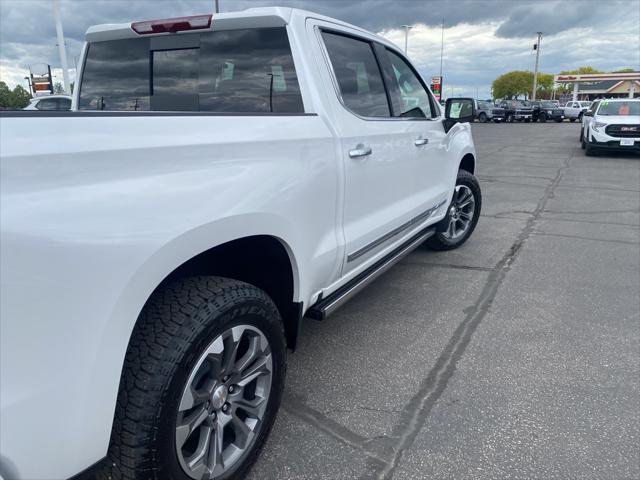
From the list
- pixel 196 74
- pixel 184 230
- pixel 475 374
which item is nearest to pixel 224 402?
pixel 184 230

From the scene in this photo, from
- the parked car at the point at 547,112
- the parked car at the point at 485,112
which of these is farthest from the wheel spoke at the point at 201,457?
the parked car at the point at 547,112

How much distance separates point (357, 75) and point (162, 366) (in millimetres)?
2254

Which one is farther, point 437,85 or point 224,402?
point 437,85

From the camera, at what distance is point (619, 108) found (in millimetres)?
14781

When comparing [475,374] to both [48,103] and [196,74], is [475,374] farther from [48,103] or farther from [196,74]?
[48,103]

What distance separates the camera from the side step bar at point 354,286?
2738 millimetres

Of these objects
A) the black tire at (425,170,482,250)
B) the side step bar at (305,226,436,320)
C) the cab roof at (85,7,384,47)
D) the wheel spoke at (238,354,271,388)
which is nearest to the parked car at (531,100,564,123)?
the black tire at (425,170,482,250)

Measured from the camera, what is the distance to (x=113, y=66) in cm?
329

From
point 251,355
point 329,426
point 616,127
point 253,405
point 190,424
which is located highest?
point 616,127

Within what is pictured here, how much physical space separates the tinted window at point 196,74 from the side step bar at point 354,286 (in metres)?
1.04

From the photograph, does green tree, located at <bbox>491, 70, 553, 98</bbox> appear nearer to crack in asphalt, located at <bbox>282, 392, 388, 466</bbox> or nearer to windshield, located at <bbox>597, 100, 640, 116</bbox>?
windshield, located at <bbox>597, 100, 640, 116</bbox>

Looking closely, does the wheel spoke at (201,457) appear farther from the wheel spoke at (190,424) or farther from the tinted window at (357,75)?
the tinted window at (357,75)

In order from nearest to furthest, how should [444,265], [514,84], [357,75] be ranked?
[357,75]
[444,265]
[514,84]

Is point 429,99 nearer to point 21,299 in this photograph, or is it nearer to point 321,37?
point 321,37
